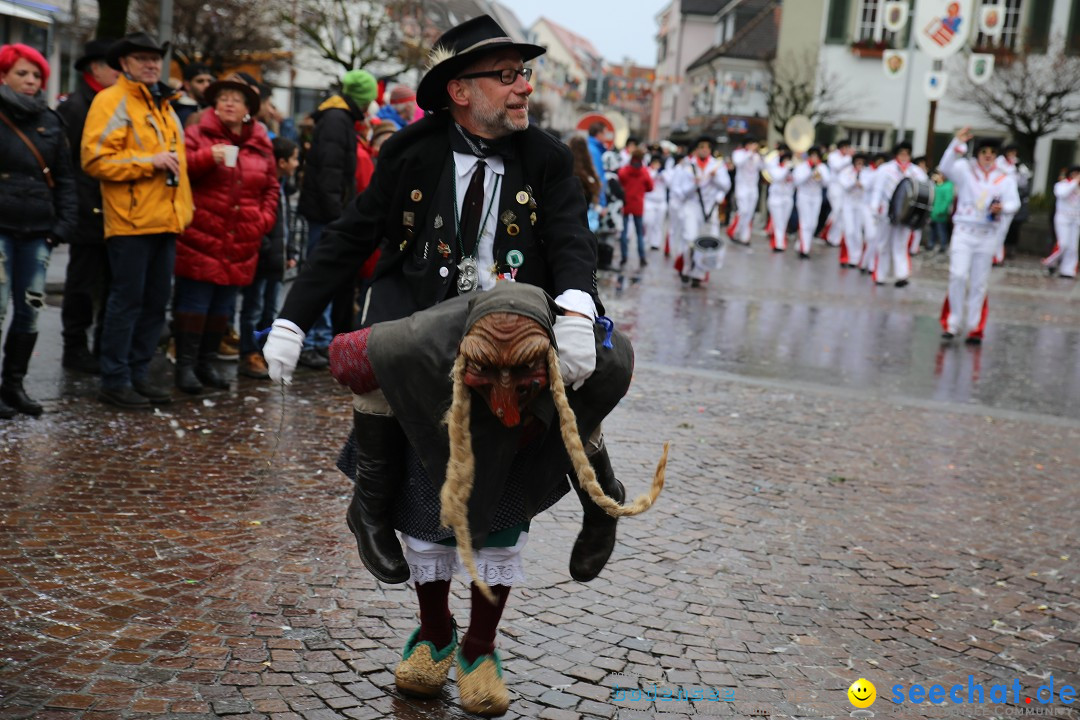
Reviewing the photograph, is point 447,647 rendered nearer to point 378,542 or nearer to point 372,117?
point 378,542

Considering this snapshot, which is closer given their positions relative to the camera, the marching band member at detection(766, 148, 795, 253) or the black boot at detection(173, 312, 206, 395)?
the black boot at detection(173, 312, 206, 395)

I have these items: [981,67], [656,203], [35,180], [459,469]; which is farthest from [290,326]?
[981,67]

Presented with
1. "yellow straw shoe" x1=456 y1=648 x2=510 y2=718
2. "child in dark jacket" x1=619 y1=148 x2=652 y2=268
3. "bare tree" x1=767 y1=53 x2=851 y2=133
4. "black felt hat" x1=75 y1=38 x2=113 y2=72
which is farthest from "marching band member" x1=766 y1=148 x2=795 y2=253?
"yellow straw shoe" x1=456 y1=648 x2=510 y2=718

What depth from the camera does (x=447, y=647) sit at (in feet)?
12.5

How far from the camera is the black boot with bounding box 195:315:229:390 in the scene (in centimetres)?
812

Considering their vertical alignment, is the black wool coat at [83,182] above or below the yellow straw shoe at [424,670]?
above

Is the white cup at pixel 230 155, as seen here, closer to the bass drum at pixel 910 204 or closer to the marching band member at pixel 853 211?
the bass drum at pixel 910 204

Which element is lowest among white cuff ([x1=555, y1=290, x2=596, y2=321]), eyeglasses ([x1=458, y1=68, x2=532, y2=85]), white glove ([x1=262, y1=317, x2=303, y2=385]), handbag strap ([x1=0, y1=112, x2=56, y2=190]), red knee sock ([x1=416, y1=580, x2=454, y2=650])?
red knee sock ([x1=416, y1=580, x2=454, y2=650])

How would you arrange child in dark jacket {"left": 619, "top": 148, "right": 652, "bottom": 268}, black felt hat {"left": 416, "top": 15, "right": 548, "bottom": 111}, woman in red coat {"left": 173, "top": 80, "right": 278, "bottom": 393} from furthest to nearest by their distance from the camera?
child in dark jacket {"left": 619, "top": 148, "right": 652, "bottom": 268}
woman in red coat {"left": 173, "top": 80, "right": 278, "bottom": 393}
black felt hat {"left": 416, "top": 15, "right": 548, "bottom": 111}

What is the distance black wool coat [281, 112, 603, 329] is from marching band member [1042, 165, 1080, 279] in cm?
2387

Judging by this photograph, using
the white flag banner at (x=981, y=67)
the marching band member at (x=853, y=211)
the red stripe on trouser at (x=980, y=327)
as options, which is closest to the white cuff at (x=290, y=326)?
the red stripe on trouser at (x=980, y=327)

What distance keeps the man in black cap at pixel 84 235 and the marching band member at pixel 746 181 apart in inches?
799

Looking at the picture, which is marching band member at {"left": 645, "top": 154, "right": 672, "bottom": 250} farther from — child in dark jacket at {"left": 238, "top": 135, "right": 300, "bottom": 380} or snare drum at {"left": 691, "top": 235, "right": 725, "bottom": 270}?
child in dark jacket at {"left": 238, "top": 135, "right": 300, "bottom": 380}

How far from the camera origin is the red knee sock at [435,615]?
3.79 metres
